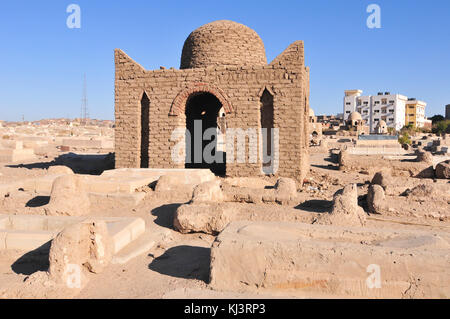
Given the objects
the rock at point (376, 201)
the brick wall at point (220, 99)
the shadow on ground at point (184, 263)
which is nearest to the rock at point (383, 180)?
the rock at point (376, 201)

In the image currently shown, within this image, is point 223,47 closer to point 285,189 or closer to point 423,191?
point 285,189

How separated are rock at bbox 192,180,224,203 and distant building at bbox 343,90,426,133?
240 feet

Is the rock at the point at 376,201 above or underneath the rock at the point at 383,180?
underneath

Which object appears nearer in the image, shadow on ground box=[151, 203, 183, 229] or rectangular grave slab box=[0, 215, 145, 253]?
rectangular grave slab box=[0, 215, 145, 253]

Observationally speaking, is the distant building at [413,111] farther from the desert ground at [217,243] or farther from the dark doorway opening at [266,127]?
the desert ground at [217,243]

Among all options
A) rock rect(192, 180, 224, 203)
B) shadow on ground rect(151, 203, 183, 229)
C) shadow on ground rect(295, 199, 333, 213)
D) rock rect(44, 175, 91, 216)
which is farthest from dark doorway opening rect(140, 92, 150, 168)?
shadow on ground rect(295, 199, 333, 213)

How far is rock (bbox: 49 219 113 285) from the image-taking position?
364 cm

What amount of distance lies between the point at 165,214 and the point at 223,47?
7.12 metres

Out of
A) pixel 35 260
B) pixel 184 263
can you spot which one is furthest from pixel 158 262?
pixel 35 260

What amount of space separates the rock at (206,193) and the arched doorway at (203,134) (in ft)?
22.4

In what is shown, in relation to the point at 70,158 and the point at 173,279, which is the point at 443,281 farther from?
the point at 70,158

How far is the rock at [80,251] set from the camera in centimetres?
364

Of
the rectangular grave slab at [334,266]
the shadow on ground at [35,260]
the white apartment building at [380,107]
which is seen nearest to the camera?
the rectangular grave slab at [334,266]

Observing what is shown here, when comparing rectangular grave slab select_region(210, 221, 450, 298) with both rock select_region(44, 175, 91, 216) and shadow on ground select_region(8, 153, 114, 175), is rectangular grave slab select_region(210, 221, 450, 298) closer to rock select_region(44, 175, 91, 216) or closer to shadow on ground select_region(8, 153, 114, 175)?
rock select_region(44, 175, 91, 216)
